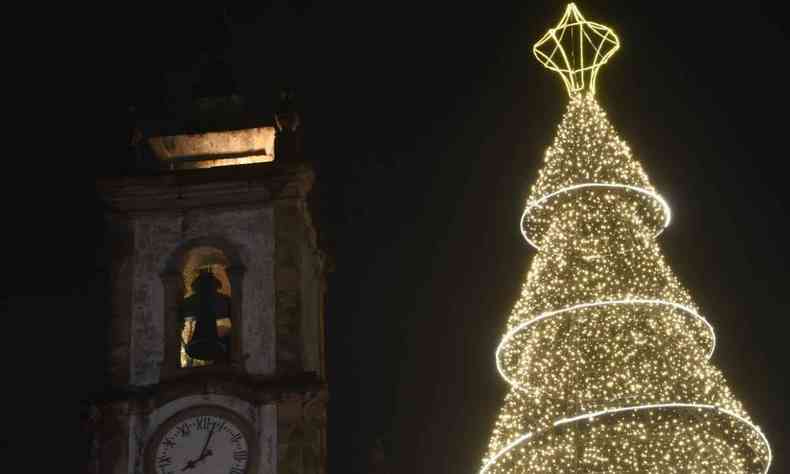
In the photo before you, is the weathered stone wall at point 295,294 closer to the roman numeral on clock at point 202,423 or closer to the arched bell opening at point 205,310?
the arched bell opening at point 205,310

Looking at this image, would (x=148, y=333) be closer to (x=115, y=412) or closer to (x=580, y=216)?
(x=115, y=412)

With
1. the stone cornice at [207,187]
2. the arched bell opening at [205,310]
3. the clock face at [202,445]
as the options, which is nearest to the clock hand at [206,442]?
the clock face at [202,445]

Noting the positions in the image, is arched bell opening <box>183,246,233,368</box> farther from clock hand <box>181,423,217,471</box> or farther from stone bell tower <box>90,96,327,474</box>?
clock hand <box>181,423,217,471</box>

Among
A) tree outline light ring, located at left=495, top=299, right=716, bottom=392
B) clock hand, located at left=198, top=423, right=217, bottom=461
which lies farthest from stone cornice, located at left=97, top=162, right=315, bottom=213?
tree outline light ring, located at left=495, top=299, right=716, bottom=392

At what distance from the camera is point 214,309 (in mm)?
27625

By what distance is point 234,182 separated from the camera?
91.7 ft

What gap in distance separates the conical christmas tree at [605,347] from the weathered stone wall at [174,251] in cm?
371

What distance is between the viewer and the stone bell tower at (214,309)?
26422mm

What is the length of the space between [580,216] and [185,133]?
22.2 ft

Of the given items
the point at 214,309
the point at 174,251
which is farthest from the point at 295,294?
the point at 174,251

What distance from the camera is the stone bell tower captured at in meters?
26.4

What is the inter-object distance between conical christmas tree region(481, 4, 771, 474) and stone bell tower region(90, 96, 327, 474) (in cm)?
332

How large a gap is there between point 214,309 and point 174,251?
0.95 m

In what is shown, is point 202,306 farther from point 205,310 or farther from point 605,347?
point 605,347
